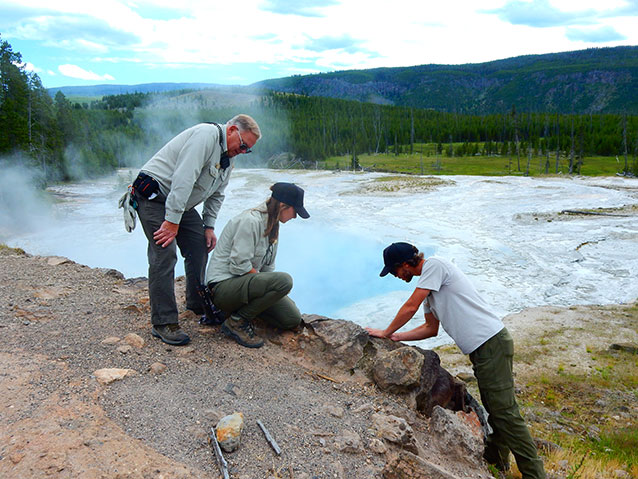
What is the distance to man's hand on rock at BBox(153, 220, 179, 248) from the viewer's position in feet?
13.7

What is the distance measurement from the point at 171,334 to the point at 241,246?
104 cm

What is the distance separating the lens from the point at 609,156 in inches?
2598

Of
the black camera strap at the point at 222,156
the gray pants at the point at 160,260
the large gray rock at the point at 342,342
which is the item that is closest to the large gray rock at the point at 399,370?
the large gray rock at the point at 342,342

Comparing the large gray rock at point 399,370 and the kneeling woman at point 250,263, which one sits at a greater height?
the kneeling woman at point 250,263

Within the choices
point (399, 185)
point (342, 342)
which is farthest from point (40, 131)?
point (342, 342)

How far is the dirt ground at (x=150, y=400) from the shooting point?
2920 millimetres

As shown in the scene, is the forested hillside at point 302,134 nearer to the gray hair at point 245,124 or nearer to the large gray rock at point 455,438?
the gray hair at point 245,124

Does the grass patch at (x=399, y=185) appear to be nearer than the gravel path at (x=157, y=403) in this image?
No

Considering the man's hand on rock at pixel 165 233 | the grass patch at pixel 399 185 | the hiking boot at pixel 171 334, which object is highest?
the man's hand on rock at pixel 165 233

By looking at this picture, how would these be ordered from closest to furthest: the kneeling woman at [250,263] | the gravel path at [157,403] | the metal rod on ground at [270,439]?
A: the gravel path at [157,403] < the metal rod on ground at [270,439] < the kneeling woman at [250,263]

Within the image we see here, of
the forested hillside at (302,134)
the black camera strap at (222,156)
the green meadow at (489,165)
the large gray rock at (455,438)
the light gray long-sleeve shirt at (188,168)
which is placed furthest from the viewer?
the green meadow at (489,165)

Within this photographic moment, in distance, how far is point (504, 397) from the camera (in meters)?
4.07

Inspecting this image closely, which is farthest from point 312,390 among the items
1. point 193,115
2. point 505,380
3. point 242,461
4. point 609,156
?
point 193,115

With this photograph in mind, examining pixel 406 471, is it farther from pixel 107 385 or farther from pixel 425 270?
pixel 107 385
